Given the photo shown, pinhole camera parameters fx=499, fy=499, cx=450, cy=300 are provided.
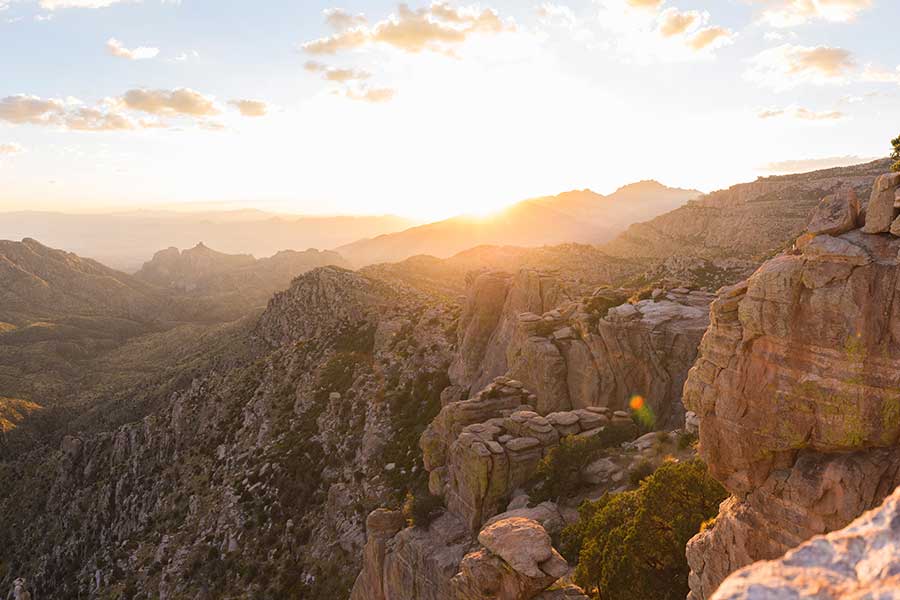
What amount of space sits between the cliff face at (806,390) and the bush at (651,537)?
3.18m

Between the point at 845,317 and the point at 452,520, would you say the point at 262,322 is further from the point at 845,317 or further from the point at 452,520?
the point at 845,317

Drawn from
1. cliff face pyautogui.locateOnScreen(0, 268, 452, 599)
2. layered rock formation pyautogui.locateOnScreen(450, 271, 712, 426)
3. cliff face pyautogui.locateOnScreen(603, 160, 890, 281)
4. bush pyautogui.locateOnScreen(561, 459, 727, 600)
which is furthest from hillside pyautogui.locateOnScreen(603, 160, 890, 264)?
bush pyautogui.locateOnScreen(561, 459, 727, 600)

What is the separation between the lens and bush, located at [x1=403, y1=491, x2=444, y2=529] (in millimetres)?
31203

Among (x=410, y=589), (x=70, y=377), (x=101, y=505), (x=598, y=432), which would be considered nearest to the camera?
(x=410, y=589)

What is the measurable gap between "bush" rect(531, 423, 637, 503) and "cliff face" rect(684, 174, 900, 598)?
12065mm

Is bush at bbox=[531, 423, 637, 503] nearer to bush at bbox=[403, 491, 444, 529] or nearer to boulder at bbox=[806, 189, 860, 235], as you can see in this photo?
bush at bbox=[403, 491, 444, 529]

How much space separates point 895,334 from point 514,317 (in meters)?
43.5

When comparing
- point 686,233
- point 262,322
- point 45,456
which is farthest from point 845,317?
point 686,233

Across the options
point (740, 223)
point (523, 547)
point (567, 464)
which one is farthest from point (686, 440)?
point (740, 223)

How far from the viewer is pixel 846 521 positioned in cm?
1383

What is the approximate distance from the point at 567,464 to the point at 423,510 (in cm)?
960

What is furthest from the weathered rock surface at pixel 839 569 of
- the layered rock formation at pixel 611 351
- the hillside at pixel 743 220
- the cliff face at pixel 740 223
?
the hillside at pixel 743 220

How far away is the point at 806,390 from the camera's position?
14664 mm

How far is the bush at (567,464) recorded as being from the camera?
29016 millimetres
